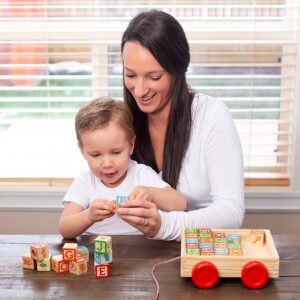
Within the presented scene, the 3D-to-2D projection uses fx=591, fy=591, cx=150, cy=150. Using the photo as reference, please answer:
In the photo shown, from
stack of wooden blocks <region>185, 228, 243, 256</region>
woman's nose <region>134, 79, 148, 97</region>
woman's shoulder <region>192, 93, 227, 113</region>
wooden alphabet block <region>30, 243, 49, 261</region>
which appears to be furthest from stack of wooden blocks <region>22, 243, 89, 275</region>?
woman's shoulder <region>192, 93, 227, 113</region>

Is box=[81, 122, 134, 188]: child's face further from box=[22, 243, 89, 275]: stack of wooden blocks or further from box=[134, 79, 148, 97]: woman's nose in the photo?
box=[22, 243, 89, 275]: stack of wooden blocks

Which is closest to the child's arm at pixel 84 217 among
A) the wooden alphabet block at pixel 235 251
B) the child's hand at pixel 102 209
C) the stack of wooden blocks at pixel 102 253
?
the child's hand at pixel 102 209

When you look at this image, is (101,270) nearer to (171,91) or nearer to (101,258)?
(101,258)

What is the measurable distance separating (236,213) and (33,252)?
2.20ft

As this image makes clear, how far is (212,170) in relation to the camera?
1.87 metres

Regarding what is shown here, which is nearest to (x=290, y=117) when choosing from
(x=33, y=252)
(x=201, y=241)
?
(x=201, y=241)

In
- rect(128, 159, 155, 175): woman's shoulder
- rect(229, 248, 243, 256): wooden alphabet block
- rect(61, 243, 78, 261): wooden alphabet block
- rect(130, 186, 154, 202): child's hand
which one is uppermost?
rect(128, 159, 155, 175): woman's shoulder

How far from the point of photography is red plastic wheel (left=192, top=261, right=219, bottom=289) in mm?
1321

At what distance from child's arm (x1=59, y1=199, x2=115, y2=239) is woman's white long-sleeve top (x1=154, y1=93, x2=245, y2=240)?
23 centimetres

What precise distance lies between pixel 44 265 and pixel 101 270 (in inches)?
5.8

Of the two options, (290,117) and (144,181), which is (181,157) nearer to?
(144,181)

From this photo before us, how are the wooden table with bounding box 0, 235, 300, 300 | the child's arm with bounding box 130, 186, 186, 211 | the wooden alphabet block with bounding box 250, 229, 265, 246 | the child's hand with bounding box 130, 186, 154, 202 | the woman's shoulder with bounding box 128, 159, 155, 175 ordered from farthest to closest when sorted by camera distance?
the woman's shoulder with bounding box 128, 159, 155, 175 → the child's arm with bounding box 130, 186, 186, 211 → the child's hand with bounding box 130, 186, 154, 202 → the wooden alphabet block with bounding box 250, 229, 265, 246 → the wooden table with bounding box 0, 235, 300, 300

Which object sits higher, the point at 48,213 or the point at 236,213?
the point at 236,213

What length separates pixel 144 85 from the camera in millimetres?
1826
